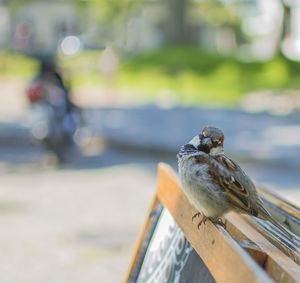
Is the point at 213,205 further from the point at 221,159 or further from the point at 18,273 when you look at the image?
the point at 18,273

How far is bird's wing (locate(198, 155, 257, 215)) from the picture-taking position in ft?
9.71

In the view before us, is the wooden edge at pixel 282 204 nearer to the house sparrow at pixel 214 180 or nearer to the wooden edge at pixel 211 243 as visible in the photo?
the house sparrow at pixel 214 180

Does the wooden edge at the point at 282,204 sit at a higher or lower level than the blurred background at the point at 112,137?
lower

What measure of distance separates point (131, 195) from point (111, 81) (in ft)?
45.9

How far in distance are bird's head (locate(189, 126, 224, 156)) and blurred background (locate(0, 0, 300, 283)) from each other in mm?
3689

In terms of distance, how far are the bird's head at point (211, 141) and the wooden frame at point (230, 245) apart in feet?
0.58

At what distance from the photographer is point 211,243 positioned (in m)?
2.48

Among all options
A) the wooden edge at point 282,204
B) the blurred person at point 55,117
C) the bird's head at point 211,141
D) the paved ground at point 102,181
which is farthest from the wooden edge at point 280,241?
the blurred person at point 55,117

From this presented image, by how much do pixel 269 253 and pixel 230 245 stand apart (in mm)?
101

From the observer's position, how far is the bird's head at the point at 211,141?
10.1 feet

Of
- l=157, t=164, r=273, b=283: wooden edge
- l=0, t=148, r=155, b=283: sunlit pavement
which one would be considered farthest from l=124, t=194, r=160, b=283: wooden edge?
l=0, t=148, r=155, b=283: sunlit pavement

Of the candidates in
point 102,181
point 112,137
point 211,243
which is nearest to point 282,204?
point 211,243

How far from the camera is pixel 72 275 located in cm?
679

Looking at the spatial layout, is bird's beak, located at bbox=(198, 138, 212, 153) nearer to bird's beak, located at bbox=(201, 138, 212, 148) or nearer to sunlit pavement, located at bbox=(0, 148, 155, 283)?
bird's beak, located at bbox=(201, 138, 212, 148)
